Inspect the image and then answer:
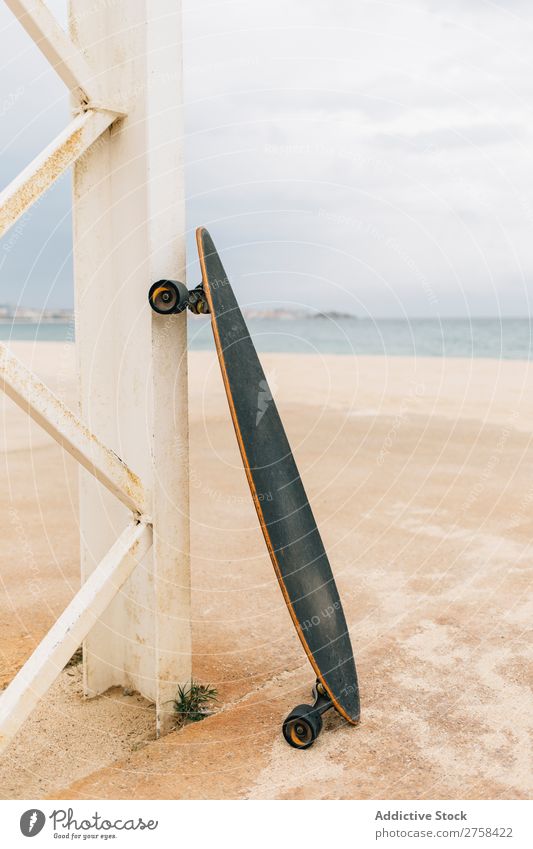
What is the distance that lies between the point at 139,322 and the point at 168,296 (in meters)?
0.25

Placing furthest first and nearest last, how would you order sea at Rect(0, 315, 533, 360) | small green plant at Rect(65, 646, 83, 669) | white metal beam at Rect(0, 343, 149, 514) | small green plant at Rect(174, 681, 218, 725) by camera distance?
sea at Rect(0, 315, 533, 360) → small green plant at Rect(65, 646, 83, 669) → small green plant at Rect(174, 681, 218, 725) → white metal beam at Rect(0, 343, 149, 514)

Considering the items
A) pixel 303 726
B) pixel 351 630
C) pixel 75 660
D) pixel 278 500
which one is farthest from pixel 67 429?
pixel 351 630

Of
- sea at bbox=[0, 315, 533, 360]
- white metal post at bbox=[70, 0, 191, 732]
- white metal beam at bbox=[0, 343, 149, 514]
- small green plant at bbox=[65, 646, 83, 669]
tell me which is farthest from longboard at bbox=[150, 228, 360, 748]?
sea at bbox=[0, 315, 533, 360]

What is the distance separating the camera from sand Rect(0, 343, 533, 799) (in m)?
3.05

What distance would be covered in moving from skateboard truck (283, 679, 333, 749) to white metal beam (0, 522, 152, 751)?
95 cm

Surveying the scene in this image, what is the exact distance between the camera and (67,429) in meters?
2.93

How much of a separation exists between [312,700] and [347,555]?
2294 millimetres

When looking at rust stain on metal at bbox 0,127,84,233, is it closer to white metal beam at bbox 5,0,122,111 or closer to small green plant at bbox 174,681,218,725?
white metal beam at bbox 5,0,122,111

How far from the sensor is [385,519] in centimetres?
685

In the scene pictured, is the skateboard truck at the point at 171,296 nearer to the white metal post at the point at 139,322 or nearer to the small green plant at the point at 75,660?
the white metal post at the point at 139,322

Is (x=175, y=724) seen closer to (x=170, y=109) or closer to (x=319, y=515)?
(x=170, y=109)

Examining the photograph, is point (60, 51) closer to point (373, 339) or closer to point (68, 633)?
point (68, 633)

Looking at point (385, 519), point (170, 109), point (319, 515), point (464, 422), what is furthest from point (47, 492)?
point (464, 422)

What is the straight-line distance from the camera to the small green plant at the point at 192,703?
140 inches
